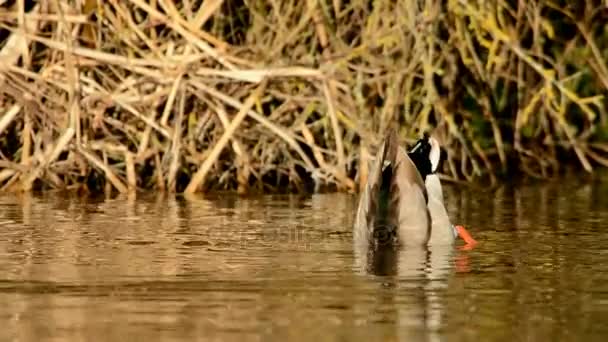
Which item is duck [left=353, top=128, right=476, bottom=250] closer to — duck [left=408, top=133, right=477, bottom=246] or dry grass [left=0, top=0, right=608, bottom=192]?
duck [left=408, top=133, right=477, bottom=246]

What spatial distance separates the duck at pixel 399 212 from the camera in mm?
9586

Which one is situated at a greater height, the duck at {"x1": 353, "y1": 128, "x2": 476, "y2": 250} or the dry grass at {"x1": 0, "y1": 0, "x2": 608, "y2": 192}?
the dry grass at {"x1": 0, "y1": 0, "x2": 608, "y2": 192}

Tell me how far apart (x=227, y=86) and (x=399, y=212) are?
340cm

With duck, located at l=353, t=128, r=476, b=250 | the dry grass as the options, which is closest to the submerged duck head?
duck, located at l=353, t=128, r=476, b=250

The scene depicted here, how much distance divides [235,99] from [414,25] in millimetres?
1282

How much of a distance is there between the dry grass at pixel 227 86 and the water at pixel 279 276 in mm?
741

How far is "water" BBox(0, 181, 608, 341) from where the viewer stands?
6824mm

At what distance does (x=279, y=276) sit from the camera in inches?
324

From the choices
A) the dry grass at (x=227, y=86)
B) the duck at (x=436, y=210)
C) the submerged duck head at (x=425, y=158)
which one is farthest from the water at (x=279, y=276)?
the dry grass at (x=227, y=86)

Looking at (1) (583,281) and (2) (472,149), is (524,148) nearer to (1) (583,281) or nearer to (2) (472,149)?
(2) (472,149)

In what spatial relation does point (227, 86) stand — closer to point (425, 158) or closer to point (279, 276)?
point (425, 158)

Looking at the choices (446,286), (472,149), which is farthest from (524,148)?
(446,286)

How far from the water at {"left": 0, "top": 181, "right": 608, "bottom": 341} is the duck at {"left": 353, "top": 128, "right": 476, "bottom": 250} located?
0.17m

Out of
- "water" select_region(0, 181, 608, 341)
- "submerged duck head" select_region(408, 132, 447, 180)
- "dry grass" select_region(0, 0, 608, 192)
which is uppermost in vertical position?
"dry grass" select_region(0, 0, 608, 192)
